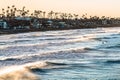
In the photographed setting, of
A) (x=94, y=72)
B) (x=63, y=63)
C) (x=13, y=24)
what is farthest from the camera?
(x=13, y=24)

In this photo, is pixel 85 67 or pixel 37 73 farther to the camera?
pixel 85 67

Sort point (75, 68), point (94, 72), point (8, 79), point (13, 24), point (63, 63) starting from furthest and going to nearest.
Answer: point (13, 24) → point (63, 63) → point (75, 68) → point (94, 72) → point (8, 79)

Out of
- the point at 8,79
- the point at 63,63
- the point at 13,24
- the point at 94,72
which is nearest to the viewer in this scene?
the point at 8,79

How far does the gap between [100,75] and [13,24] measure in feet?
529

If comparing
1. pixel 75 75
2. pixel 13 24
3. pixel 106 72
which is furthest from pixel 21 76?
pixel 13 24

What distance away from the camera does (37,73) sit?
3362 centimetres

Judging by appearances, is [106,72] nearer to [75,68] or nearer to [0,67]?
[75,68]

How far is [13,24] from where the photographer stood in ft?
624

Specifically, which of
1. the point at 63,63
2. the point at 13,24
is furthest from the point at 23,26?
the point at 63,63

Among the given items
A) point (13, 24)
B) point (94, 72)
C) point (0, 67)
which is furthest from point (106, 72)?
point (13, 24)

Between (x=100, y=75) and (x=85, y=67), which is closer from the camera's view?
(x=100, y=75)

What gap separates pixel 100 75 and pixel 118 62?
9904 millimetres

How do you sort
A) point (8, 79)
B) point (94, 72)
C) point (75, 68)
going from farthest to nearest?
1. point (75, 68)
2. point (94, 72)
3. point (8, 79)

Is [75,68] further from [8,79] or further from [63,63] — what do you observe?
[8,79]
